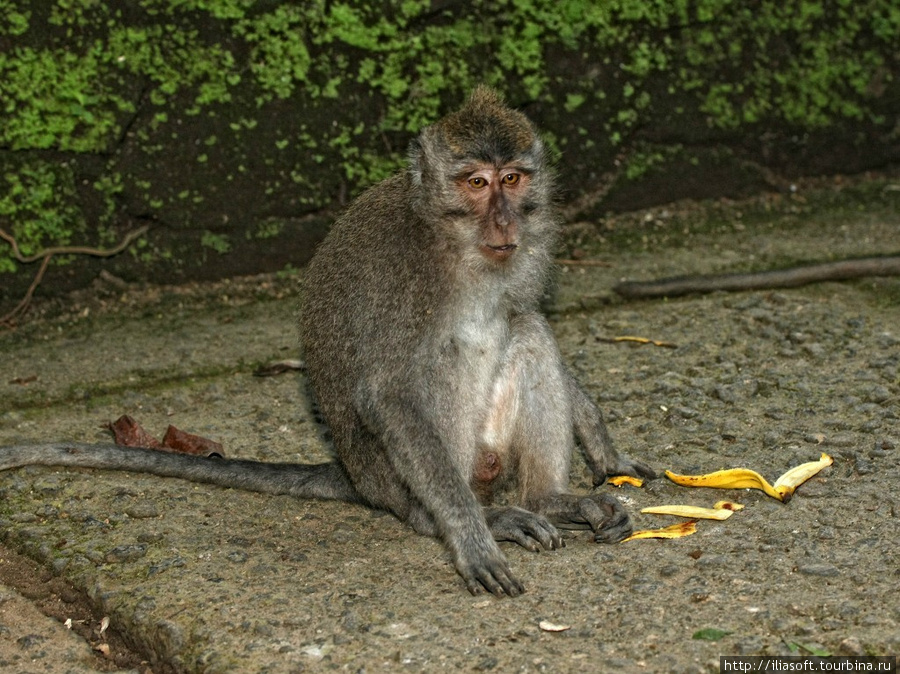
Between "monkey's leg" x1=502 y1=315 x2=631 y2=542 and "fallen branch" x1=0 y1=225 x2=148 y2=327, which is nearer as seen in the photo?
"monkey's leg" x1=502 y1=315 x2=631 y2=542

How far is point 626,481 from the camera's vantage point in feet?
12.3

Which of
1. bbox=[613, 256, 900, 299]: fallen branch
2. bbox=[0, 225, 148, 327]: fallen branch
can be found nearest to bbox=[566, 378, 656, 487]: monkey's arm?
bbox=[613, 256, 900, 299]: fallen branch

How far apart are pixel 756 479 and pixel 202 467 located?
1564mm

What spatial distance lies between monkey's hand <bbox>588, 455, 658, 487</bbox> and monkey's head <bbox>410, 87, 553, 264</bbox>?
68 cm

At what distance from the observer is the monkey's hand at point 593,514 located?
11.1ft

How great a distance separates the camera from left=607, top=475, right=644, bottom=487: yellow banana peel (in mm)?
3742

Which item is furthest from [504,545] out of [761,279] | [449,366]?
[761,279]

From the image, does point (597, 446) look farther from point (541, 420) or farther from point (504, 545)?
point (504, 545)

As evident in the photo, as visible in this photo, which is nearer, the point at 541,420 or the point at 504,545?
the point at 504,545

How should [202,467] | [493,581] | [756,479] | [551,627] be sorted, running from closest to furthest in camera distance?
[551,627] → [493,581] → [756,479] → [202,467]

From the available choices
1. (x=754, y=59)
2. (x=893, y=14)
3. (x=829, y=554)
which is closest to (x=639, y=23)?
(x=754, y=59)

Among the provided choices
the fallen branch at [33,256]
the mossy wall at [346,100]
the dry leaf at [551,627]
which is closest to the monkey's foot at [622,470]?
the dry leaf at [551,627]

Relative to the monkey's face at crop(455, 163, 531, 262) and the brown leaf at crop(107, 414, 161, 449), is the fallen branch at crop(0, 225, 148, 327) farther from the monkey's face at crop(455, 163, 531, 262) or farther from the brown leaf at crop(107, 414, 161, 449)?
the monkey's face at crop(455, 163, 531, 262)

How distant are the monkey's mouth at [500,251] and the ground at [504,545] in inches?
30.2
